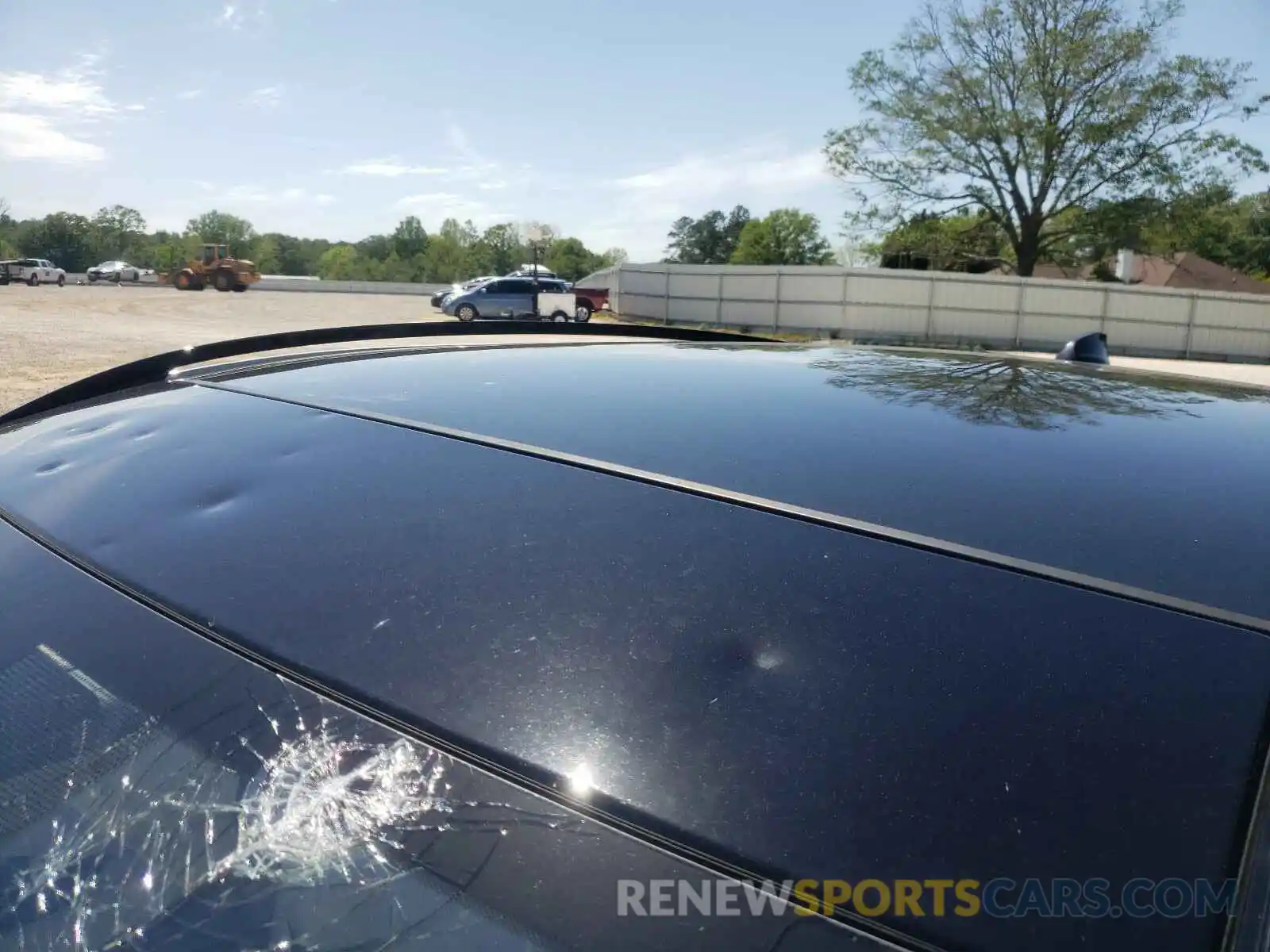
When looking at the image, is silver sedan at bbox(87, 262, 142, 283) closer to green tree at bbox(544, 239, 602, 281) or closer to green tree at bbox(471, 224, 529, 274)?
green tree at bbox(471, 224, 529, 274)

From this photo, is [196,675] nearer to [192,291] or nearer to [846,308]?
[846,308]

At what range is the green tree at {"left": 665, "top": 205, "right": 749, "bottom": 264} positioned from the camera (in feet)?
358

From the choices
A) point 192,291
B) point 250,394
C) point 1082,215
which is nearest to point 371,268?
point 192,291

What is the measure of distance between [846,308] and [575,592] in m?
31.2

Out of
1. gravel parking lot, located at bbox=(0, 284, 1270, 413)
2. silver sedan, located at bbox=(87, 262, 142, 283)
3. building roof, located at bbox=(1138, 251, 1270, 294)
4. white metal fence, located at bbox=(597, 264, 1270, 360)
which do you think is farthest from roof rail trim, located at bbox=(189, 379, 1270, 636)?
silver sedan, located at bbox=(87, 262, 142, 283)

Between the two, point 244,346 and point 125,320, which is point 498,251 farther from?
point 244,346

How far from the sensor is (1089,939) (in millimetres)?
677

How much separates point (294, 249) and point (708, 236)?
189 ft

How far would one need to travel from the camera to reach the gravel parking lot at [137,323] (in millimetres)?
16297

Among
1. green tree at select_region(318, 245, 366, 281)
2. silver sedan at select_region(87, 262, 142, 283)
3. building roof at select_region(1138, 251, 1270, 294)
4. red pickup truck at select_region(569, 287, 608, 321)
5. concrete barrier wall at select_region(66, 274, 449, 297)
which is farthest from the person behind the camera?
green tree at select_region(318, 245, 366, 281)

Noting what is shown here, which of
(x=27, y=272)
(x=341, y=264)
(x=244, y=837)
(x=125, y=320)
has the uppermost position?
(x=244, y=837)

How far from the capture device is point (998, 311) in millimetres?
30031

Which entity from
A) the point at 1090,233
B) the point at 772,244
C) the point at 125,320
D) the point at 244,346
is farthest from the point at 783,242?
the point at 244,346

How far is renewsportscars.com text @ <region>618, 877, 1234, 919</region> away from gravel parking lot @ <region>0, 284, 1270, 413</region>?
6.66 m
